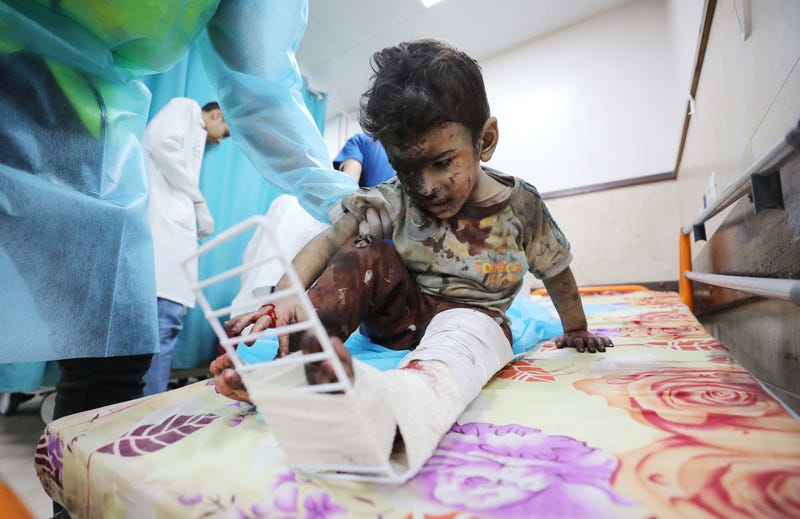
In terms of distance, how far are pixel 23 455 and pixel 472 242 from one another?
1360 millimetres

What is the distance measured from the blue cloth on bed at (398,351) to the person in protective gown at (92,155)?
21cm

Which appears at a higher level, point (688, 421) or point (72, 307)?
point (72, 307)

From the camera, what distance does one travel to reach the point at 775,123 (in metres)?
0.72

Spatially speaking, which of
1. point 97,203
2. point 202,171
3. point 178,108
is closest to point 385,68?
point 97,203

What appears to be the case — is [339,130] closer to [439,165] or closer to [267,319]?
[439,165]

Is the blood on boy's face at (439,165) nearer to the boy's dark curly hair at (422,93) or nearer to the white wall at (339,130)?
the boy's dark curly hair at (422,93)

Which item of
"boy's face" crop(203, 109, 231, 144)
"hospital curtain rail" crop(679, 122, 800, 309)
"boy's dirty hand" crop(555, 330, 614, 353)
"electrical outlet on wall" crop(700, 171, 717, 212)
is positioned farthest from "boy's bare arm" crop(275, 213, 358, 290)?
"boy's face" crop(203, 109, 231, 144)

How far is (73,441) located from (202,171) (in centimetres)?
190

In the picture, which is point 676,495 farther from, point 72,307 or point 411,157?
point 72,307

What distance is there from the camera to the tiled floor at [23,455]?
0.81 metres

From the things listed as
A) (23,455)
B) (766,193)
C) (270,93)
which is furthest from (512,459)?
(23,455)

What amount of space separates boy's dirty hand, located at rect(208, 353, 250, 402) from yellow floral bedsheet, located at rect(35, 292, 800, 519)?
0.04 meters

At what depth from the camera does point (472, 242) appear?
28.6 inches

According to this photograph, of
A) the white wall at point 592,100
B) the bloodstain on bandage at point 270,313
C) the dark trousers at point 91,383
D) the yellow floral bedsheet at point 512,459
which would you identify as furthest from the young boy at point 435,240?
the white wall at point 592,100
